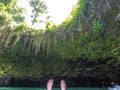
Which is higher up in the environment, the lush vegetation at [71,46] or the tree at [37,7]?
the tree at [37,7]

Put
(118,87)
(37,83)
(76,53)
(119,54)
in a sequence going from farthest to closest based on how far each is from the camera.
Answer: (37,83) < (118,87) < (76,53) < (119,54)

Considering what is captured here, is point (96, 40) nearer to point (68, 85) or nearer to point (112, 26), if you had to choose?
point (112, 26)

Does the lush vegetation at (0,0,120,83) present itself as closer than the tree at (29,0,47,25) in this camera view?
Yes

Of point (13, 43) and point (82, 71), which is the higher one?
point (13, 43)

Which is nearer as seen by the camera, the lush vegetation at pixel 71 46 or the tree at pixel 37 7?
the lush vegetation at pixel 71 46

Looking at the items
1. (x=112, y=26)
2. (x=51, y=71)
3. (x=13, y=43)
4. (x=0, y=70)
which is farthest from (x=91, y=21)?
(x=0, y=70)

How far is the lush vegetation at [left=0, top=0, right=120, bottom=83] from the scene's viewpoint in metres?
7.67

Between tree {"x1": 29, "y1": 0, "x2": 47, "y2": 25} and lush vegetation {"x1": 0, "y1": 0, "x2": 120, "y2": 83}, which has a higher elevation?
tree {"x1": 29, "y1": 0, "x2": 47, "y2": 25}

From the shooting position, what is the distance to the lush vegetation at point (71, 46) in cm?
767

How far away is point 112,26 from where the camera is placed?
25.3 feet

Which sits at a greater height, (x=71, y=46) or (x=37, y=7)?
(x=37, y=7)

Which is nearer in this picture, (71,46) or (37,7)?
(71,46)

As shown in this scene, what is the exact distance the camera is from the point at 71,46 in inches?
322

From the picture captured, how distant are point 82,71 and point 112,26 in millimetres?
1875
